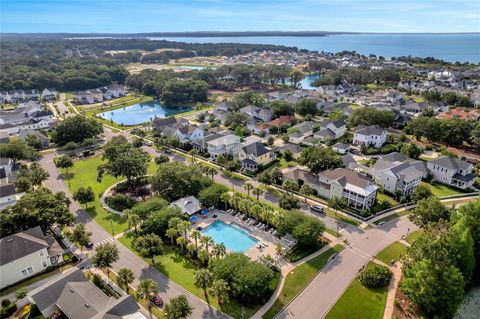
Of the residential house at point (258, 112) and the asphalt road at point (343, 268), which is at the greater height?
the residential house at point (258, 112)

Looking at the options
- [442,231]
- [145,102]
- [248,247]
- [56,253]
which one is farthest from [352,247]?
[145,102]

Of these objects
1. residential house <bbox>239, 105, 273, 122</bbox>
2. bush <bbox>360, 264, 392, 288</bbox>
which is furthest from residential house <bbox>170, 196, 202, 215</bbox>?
residential house <bbox>239, 105, 273, 122</bbox>

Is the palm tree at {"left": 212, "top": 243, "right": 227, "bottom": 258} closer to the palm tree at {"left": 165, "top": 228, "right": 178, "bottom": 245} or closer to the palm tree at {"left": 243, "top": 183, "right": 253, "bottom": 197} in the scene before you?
the palm tree at {"left": 165, "top": 228, "right": 178, "bottom": 245}

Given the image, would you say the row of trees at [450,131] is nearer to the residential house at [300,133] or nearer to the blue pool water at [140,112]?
the residential house at [300,133]

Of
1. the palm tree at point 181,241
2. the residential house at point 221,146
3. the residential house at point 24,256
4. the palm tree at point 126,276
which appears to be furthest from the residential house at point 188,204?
the residential house at point 221,146

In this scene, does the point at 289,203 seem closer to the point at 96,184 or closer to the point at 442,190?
the point at 442,190

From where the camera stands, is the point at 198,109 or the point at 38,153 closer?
the point at 38,153

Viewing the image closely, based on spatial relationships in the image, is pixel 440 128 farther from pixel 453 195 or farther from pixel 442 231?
pixel 442 231
